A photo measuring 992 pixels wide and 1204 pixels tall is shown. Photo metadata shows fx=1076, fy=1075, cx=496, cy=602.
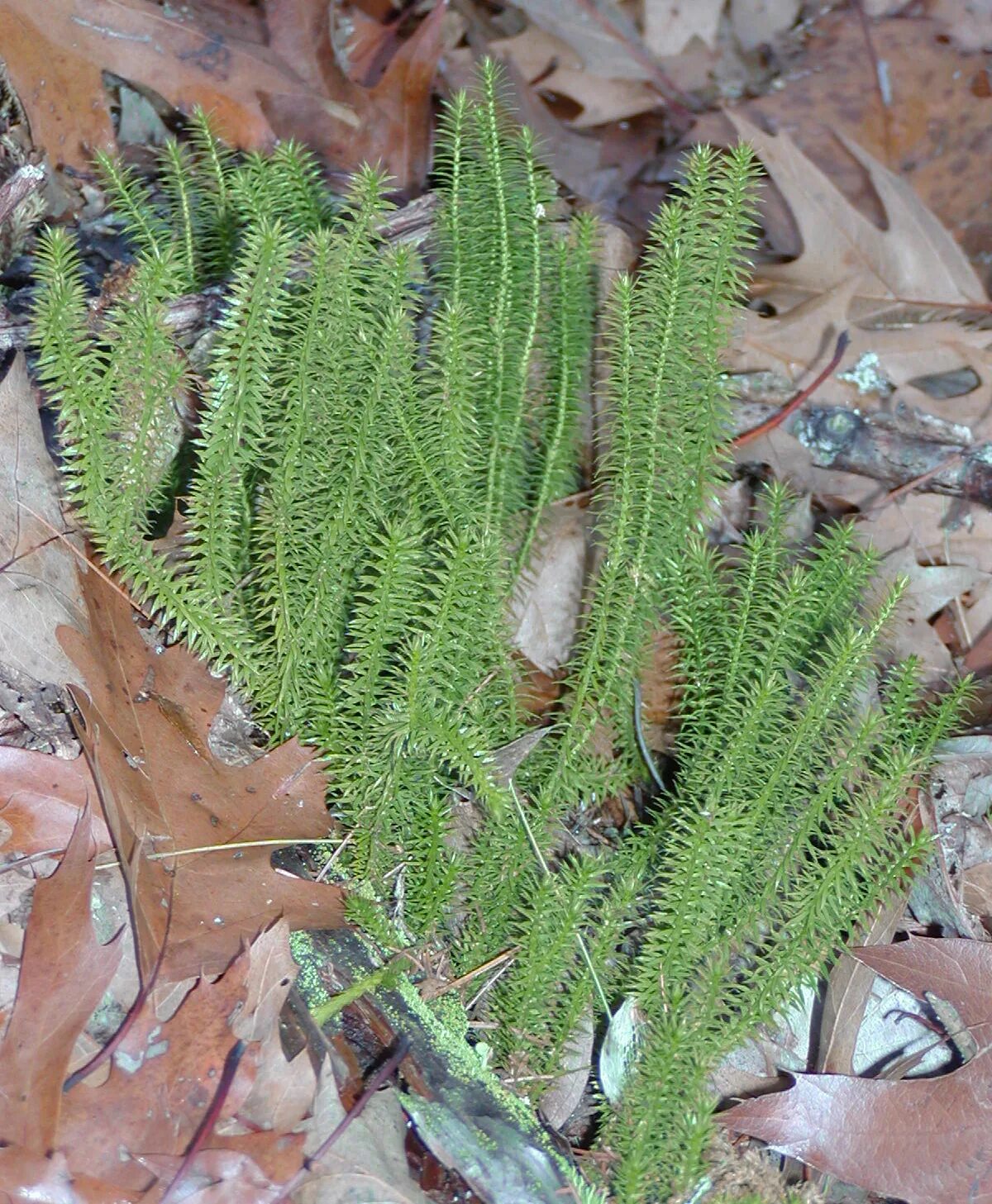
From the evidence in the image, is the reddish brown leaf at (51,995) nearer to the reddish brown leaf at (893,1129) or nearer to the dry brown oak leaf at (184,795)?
the dry brown oak leaf at (184,795)

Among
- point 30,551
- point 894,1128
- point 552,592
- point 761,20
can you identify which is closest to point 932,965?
point 894,1128

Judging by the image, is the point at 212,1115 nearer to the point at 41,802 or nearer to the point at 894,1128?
the point at 41,802

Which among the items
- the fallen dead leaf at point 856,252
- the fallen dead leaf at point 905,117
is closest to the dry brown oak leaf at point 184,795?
the fallen dead leaf at point 856,252

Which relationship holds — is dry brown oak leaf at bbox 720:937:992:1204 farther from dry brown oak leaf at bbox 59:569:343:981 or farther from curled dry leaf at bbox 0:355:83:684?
curled dry leaf at bbox 0:355:83:684

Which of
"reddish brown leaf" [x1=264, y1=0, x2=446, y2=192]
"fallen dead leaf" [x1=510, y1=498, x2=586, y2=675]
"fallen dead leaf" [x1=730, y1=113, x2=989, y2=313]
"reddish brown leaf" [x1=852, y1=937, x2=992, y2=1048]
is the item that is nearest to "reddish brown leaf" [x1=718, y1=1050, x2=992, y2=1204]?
"reddish brown leaf" [x1=852, y1=937, x2=992, y2=1048]

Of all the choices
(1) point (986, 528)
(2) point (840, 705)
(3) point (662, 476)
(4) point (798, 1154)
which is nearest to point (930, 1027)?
(4) point (798, 1154)
